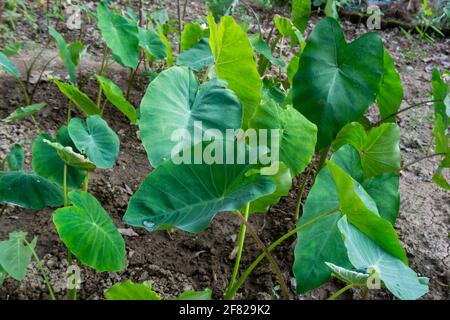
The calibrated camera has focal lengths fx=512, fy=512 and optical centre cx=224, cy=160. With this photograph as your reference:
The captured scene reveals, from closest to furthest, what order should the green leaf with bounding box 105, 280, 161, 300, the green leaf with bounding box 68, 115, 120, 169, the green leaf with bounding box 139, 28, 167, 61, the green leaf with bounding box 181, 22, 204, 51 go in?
the green leaf with bounding box 105, 280, 161, 300 → the green leaf with bounding box 68, 115, 120, 169 → the green leaf with bounding box 181, 22, 204, 51 → the green leaf with bounding box 139, 28, 167, 61

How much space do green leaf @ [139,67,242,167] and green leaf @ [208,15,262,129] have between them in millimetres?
152

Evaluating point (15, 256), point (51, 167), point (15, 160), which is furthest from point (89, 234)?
point (15, 160)

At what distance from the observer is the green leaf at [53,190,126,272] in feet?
3.91

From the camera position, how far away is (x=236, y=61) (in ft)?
5.13

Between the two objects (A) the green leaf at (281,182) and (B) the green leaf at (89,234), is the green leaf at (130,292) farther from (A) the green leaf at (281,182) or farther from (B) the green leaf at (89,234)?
(A) the green leaf at (281,182)

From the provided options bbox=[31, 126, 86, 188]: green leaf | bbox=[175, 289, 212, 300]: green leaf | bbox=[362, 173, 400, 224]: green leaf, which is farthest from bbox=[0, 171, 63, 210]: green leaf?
bbox=[362, 173, 400, 224]: green leaf

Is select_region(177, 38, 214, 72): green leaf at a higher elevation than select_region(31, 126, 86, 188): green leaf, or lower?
higher

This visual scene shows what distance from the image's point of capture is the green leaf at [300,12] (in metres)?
2.22

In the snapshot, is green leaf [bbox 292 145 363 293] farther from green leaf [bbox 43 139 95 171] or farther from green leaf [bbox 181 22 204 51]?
green leaf [bbox 181 22 204 51]

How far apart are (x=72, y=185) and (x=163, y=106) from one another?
13.8 inches

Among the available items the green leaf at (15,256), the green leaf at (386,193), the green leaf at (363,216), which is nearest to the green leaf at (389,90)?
the green leaf at (386,193)

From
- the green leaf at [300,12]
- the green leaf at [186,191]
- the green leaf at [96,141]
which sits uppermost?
the green leaf at [300,12]

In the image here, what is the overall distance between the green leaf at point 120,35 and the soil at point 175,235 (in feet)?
1.10

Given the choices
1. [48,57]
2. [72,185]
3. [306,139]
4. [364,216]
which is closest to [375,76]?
[306,139]
